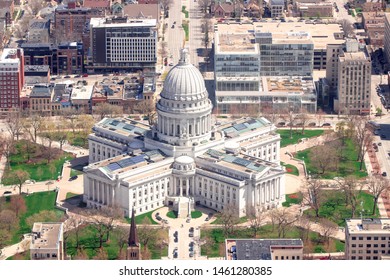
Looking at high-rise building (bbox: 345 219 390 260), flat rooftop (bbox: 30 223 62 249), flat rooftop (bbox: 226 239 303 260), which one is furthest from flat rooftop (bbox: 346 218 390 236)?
flat rooftop (bbox: 30 223 62 249)

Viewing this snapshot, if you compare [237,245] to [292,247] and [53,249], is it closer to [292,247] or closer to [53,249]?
Answer: [292,247]

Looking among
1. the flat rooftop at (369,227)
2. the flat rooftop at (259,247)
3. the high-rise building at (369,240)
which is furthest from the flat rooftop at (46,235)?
the flat rooftop at (369,227)

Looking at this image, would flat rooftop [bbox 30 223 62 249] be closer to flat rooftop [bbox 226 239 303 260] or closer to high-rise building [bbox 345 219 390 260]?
flat rooftop [bbox 226 239 303 260]

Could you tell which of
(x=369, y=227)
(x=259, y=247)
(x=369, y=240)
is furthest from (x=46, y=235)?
(x=369, y=227)

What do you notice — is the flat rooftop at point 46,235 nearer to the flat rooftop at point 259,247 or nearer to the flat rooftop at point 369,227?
the flat rooftop at point 259,247

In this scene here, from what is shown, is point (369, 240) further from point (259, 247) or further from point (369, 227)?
point (259, 247)
